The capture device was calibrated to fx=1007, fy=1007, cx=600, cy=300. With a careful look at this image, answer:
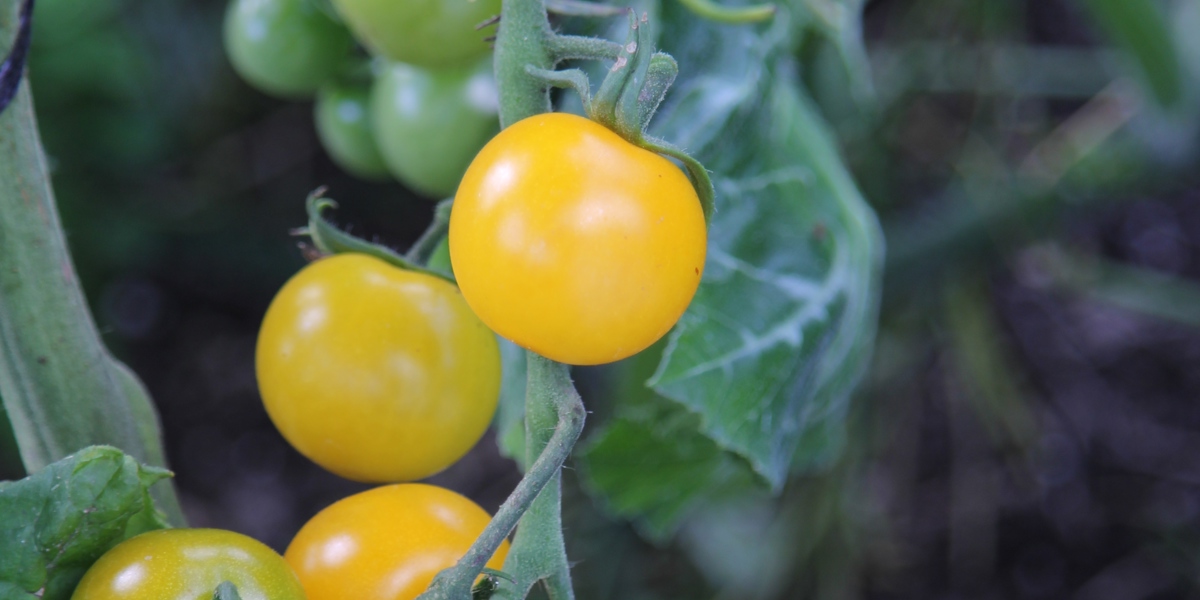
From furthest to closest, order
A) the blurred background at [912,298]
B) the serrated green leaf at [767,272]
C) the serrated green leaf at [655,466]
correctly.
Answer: the blurred background at [912,298], the serrated green leaf at [655,466], the serrated green leaf at [767,272]

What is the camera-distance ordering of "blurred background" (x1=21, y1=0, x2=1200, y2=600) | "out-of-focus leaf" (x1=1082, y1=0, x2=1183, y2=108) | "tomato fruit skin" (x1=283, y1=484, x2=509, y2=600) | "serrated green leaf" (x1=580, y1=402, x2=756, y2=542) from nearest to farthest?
1. "tomato fruit skin" (x1=283, y1=484, x2=509, y2=600)
2. "serrated green leaf" (x1=580, y1=402, x2=756, y2=542)
3. "out-of-focus leaf" (x1=1082, y1=0, x2=1183, y2=108)
4. "blurred background" (x1=21, y1=0, x2=1200, y2=600)

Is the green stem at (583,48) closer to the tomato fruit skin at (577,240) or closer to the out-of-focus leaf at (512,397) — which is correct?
the tomato fruit skin at (577,240)

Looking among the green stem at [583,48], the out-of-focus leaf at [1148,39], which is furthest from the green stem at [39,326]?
the out-of-focus leaf at [1148,39]

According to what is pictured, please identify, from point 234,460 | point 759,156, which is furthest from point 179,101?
point 759,156

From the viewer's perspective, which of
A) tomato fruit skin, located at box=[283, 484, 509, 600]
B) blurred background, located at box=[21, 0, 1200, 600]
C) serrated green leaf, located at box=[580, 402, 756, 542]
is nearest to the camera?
tomato fruit skin, located at box=[283, 484, 509, 600]

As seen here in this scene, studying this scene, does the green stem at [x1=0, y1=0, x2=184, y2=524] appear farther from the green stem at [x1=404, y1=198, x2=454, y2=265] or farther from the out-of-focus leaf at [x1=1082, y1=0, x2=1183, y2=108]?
the out-of-focus leaf at [x1=1082, y1=0, x2=1183, y2=108]

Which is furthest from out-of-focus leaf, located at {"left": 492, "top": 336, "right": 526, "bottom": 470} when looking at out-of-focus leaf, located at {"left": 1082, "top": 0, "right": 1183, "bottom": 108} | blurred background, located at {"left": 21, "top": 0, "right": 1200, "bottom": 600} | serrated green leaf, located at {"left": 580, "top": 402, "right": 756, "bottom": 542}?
out-of-focus leaf, located at {"left": 1082, "top": 0, "right": 1183, "bottom": 108}
